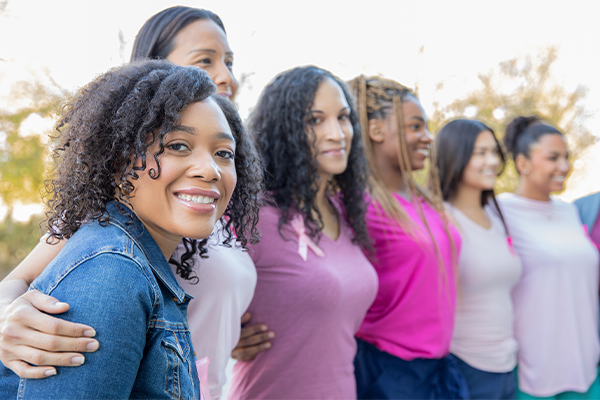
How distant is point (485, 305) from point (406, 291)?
0.65 meters

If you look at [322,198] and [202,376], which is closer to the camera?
[202,376]

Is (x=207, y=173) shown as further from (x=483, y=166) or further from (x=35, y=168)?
(x=35, y=168)

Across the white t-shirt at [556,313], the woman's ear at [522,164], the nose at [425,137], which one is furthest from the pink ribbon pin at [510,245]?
the nose at [425,137]

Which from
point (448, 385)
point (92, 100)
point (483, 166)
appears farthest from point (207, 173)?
point (483, 166)

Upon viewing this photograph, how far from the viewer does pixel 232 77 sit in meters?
2.14

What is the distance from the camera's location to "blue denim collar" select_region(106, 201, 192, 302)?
1.20m

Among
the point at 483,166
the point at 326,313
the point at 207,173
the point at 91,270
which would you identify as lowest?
the point at 326,313

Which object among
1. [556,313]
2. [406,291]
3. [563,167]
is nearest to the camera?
[406,291]

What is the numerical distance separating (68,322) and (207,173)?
490 millimetres

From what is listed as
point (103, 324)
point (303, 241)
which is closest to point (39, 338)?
point (103, 324)

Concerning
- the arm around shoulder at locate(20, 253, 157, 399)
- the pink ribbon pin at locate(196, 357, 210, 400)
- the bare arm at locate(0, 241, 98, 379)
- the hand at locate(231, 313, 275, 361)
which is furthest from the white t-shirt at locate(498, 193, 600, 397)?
the bare arm at locate(0, 241, 98, 379)

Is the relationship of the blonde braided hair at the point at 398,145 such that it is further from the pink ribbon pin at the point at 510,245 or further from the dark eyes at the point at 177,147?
the dark eyes at the point at 177,147

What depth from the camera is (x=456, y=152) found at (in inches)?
134

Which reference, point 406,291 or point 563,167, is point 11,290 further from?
point 563,167
